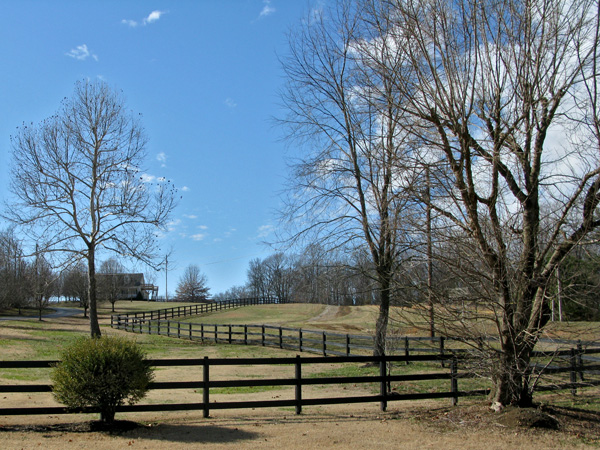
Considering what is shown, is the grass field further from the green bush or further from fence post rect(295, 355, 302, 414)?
the green bush

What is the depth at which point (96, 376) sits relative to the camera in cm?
757

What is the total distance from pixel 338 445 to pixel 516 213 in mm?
4876

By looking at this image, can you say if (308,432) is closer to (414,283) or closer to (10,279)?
(414,283)

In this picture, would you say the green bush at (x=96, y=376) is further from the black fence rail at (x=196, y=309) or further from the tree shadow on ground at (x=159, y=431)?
the black fence rail at (x=196, y=309)

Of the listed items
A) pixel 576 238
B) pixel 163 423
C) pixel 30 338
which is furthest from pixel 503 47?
pixel 30 338

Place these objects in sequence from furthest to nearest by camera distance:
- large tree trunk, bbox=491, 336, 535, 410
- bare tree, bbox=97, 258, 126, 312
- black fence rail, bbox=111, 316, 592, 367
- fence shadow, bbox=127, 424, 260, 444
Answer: bare tree, bbox=97, 258, 126, 312 < black fence rail, bbox=111, 316, 592, 367 < large tree trunk, bbox=491, 336, 535, 410 < fence shadow, bbox=127, 424, 260, 444

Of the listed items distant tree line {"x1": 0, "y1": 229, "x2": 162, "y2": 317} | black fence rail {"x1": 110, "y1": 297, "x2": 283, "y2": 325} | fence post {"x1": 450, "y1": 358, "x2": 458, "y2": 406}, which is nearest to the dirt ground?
fence post {"x1": 450, "y1": 358, "x2": 458, "y2": 406}

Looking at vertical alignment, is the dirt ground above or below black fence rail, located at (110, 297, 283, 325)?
above

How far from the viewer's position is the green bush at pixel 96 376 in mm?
7539

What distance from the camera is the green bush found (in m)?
7.54

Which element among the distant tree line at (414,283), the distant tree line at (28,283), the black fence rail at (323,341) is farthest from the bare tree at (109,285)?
the distant tree line at (414,283)

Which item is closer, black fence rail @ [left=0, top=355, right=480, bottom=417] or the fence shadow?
the fence shadow

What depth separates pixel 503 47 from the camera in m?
8.55

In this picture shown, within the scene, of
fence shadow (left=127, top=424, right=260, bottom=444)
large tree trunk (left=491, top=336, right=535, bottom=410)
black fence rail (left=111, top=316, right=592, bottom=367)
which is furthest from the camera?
black fence rail (left=111, top=316, right=592, bottom=367)
